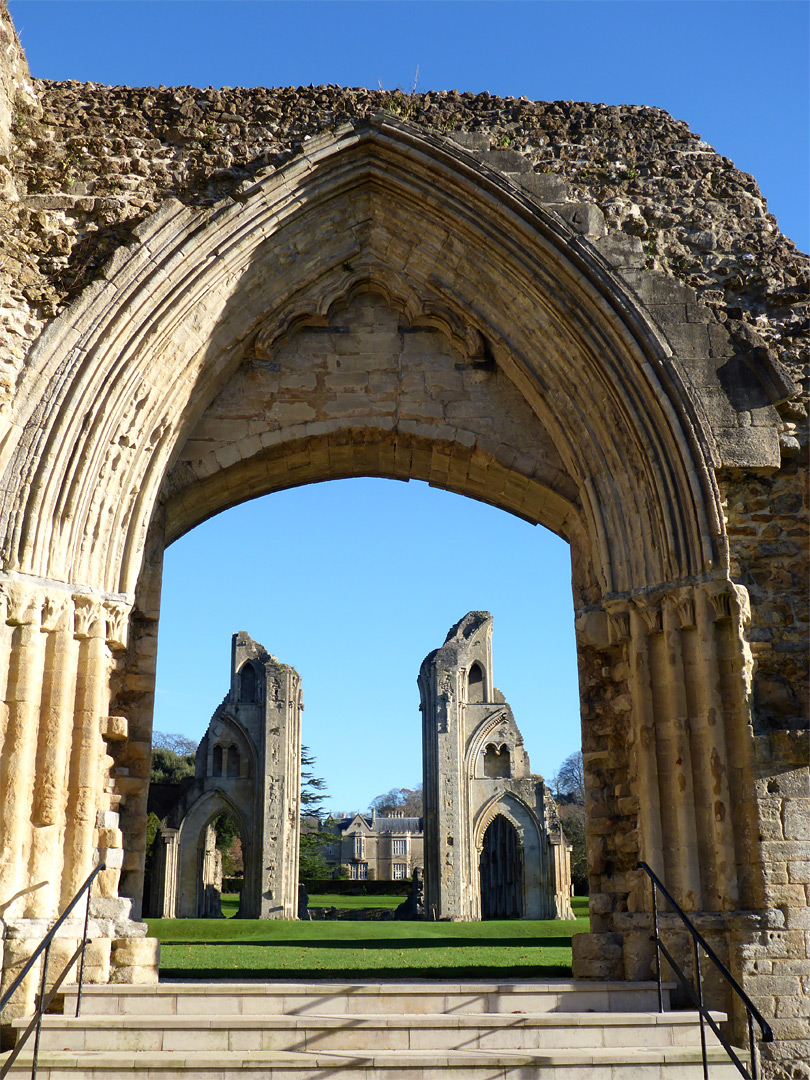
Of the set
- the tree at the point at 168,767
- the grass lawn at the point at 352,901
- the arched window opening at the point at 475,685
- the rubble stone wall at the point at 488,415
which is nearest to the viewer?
the rubble stone wall at the point at 488,415

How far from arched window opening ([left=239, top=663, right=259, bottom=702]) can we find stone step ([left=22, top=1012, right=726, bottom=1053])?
837 inches

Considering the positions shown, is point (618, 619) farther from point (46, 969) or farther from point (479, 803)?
point (479, 803)

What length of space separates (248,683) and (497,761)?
262 inches

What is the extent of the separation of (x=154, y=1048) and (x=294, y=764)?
20295 mm

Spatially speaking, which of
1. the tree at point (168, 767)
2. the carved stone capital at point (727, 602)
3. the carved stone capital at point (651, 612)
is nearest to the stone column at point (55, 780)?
the carved stone capital at point (651, 612)

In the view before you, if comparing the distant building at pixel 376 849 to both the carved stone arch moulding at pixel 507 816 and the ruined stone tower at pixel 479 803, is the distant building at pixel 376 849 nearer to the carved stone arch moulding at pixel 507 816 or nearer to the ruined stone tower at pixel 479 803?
the ruined stone tower at pixel 479 803

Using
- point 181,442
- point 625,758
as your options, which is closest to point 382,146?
point 181,442

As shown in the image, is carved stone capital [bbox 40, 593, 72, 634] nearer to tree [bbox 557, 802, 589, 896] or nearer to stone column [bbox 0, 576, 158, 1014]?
stone column [bbox 0, 576, 158, 1014]

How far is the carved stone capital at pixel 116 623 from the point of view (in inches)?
Answer: 274

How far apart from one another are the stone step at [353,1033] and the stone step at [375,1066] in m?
0.17

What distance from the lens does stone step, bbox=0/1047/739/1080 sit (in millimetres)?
4992

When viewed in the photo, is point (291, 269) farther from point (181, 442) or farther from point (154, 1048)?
point (154, 1048)

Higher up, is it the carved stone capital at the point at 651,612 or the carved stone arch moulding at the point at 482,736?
the carved stone arch moulding at the point at 482,736

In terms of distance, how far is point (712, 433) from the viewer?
7.09 m
